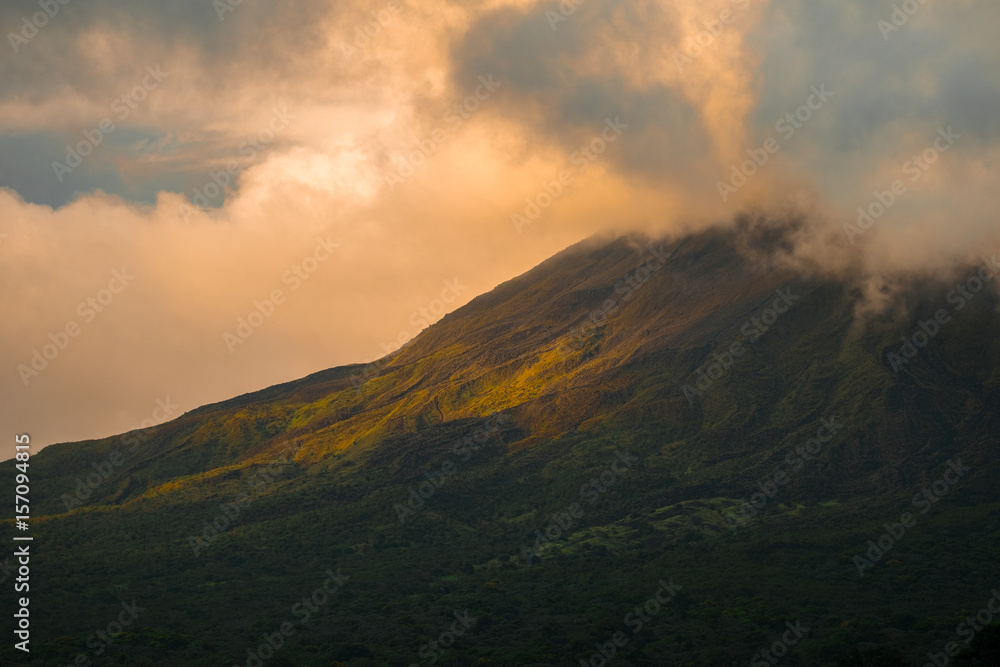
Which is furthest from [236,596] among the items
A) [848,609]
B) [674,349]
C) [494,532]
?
[674,349]

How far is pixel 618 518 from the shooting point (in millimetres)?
147125

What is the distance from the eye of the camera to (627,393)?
18138 cm

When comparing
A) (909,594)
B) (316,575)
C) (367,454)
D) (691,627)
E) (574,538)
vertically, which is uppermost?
(367,454)

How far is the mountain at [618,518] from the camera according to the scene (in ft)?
326

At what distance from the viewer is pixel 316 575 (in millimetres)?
131000

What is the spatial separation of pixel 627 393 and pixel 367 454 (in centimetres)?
4787

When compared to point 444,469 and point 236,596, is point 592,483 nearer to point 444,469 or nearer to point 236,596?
point 444,469

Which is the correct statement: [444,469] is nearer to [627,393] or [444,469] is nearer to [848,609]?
[627,393]

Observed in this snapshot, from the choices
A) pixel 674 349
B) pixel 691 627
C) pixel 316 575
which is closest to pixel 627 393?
pixel 674 349

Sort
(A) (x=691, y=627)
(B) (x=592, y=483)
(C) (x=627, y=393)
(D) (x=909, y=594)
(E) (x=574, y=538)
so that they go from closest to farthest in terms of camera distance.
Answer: (A) (x=691, y=627), (D) (x=909, y=594), (E) (x=574, y=538), (B) (x=592, y=483), (C) (x=627, y=393)

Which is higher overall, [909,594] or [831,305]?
[831,305]

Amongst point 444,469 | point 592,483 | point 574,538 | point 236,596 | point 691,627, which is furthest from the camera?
point 444,469

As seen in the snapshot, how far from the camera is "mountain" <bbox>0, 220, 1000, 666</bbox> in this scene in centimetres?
9938

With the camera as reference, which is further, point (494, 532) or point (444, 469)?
point (444, 469)
